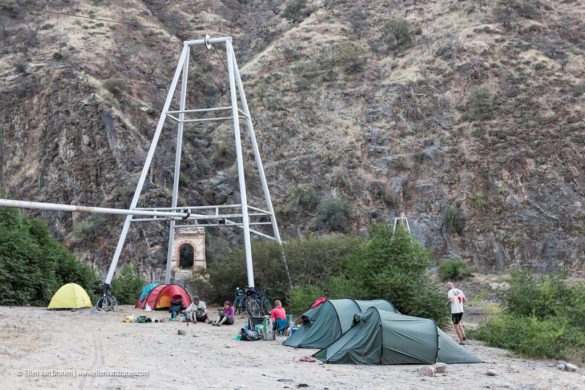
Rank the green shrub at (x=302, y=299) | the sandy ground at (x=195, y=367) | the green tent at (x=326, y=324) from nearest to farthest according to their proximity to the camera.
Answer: the sandy ground at (x=195, y=367) → the green tent at (x=326, y=324) → the green shrub at (x=302, y=299)

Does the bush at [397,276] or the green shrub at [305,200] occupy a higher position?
the green shrub at [305,200]

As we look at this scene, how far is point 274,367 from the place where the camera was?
12.8m

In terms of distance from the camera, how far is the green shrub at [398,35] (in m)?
60.6

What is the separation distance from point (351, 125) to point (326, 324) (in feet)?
127

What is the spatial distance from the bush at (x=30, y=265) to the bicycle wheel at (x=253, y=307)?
32.8 ft

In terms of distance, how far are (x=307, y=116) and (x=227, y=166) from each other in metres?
8.35

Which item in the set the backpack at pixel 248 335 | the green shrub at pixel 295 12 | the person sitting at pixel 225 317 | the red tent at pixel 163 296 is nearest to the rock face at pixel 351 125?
the green shrub at pixel 295 12

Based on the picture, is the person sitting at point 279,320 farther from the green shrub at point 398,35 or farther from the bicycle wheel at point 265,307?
the green shrub at point 398,35

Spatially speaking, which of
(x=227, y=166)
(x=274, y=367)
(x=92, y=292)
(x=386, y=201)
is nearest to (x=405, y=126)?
(x=386, y=201)

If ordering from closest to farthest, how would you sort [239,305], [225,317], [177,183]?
1. [225,317]
2. [239,305]
3. [177,183]

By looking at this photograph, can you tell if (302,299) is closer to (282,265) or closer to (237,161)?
(282,265)

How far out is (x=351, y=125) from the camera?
53656mm

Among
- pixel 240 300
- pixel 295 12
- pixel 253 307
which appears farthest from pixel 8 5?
pixel 253 307

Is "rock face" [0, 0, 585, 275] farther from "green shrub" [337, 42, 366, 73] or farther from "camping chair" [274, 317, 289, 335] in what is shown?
"camping chair" [274, 317, 289, 335]
